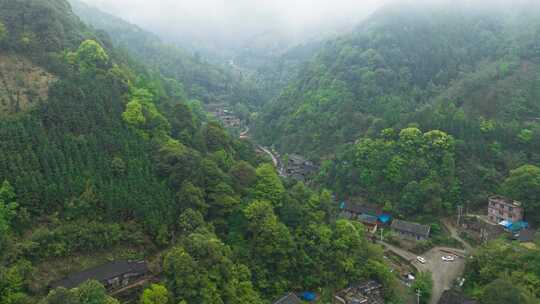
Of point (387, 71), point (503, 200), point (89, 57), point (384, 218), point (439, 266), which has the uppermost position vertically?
point (387, 71)

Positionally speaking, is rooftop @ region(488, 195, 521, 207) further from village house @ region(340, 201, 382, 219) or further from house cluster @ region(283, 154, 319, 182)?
house cluster @ region(283, 154, 319, 182)

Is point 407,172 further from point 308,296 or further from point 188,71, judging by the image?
point 188,71

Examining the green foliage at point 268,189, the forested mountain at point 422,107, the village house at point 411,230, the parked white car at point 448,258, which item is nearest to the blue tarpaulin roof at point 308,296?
the green foliage at point 268,189

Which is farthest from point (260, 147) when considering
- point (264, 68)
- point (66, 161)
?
point (264, 68)

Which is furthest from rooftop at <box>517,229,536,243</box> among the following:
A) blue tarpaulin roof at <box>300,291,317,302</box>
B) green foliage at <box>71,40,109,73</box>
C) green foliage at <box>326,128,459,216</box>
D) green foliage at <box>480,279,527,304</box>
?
green foliage at <box>71,40,109,73</box>

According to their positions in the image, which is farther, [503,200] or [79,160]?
[503,200]

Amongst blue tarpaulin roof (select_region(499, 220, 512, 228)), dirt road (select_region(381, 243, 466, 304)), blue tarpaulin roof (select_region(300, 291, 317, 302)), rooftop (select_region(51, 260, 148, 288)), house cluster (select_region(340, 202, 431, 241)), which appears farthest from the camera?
house cluster (select_region(340, 202, 431, 241))

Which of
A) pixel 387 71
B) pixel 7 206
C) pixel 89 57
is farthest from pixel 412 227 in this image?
pixel 387 71
